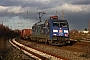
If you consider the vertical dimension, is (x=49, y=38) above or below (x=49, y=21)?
below

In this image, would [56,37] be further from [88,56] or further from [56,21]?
[88,56]

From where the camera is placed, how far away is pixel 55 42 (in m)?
24.6

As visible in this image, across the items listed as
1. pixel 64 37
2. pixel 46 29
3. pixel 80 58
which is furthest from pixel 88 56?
pixel 46 29

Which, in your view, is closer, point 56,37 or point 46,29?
point 56,37

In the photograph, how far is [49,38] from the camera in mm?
24250

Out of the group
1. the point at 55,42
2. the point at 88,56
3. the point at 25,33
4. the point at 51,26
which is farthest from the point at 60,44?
the point at 25,33

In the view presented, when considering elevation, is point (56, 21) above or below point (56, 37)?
above

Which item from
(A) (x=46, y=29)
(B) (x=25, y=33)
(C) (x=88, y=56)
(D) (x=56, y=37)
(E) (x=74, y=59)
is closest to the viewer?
(E) (x=74, y=59)

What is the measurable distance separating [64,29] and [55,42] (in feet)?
6.11

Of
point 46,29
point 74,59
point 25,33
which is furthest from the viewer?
point 25,33

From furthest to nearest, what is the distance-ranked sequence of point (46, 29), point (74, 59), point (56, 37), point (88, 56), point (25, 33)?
point (25, 33) → point (46, 29) → point (56, 37) → point (88, 56) → point (74, 59)

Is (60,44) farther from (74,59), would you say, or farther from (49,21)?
(74,59)

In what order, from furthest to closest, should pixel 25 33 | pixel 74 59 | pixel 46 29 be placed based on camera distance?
pixel 25 33, pixel 46 29, pixel 74 59

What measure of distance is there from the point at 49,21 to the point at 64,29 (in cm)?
202
